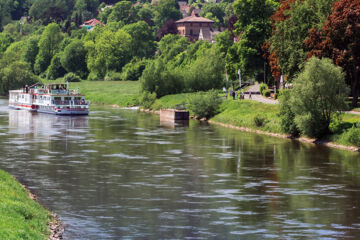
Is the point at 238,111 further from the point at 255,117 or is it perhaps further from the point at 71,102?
the point at 71,102

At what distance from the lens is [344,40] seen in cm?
7631

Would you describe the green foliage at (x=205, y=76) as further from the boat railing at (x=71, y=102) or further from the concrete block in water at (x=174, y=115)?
the concrete block in water at (x=174, y=115)

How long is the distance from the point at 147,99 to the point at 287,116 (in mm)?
50725

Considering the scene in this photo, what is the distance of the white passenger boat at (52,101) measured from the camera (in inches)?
4488

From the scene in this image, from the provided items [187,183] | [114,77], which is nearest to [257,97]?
[187,183]

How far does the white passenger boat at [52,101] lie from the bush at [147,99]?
11.1 metres

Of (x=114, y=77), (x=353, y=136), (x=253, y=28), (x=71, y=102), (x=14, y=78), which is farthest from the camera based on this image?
(x=114, y=77)

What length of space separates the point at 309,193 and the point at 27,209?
19.4 m

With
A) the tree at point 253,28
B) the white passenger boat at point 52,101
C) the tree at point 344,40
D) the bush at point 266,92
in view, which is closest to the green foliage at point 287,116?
the tree at point 344,40

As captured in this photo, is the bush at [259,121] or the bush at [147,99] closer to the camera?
the bush at [259,121]

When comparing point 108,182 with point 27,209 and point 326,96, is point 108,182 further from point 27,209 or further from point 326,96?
point 326,96

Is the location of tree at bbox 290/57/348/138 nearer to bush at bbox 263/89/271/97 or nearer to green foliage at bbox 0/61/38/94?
bush at bbox 263/89/271/97

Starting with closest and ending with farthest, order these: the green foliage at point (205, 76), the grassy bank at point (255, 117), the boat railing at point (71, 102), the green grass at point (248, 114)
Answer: the grassy bank at point (255, 117) < the green grass at point (248, 114) < the boat railing at point (71, 102) < the green foliage at point (205, 76)

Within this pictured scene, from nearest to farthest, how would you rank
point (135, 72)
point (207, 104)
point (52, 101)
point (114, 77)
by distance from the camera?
point (207, 104) < point (52, 101) < point (135, 72) < point (114, 77)
